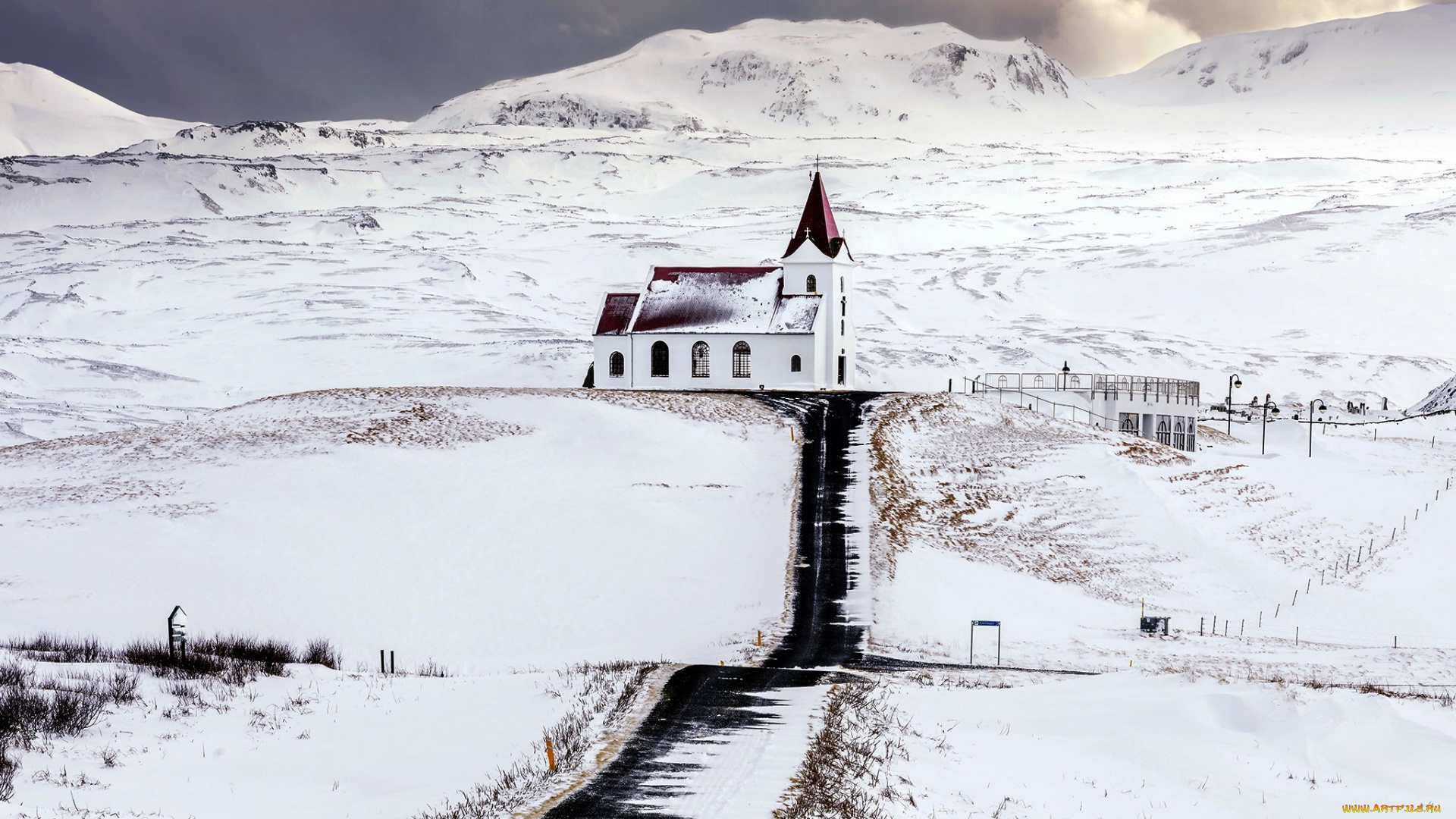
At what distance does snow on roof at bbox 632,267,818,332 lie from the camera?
69.9 m

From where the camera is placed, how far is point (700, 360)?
70125 mm

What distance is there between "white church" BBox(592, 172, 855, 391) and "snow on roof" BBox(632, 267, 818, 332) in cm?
6

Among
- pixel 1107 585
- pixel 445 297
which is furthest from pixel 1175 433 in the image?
pixel 445 297

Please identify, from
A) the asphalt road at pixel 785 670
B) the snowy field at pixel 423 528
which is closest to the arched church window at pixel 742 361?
the asphalt road at pixel 785 670

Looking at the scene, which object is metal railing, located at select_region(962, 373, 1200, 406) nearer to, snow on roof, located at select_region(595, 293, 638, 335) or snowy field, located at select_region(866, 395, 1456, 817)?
snowy field, located at select_region(866, 395, 1456, 817)

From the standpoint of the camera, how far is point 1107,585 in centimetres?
4200

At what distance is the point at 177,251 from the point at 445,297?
2105 inches

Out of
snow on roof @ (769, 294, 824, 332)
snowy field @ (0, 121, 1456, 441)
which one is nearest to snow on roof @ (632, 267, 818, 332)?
snow on roof @ (769, 294, 824, 332)

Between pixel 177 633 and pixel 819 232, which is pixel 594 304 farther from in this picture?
pixel 177 633

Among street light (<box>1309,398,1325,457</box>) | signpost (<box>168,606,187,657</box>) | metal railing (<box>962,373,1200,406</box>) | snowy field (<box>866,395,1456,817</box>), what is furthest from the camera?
metal railing (<box>962,373,1200,406</box>)

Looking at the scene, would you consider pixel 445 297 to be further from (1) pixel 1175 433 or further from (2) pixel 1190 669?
(2) pixel 1190 669

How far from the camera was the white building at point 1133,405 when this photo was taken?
68.1 metres

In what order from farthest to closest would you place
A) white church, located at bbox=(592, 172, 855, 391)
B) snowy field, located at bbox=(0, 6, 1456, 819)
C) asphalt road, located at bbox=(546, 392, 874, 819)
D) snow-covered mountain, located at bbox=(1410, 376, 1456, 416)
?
1. snow-covered mountain, located at bbox=(1410, 376, 1456, 416)
2. white church, located at bbox=(592, 172, 855, 391)
3. snowy field, located at bbox=(0, 6, 1456, 819)
4. asphalt road, located at bbox=(546, 392, 874, 819)

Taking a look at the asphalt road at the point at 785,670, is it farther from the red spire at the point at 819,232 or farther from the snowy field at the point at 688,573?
the red spire at the point at 819,232
